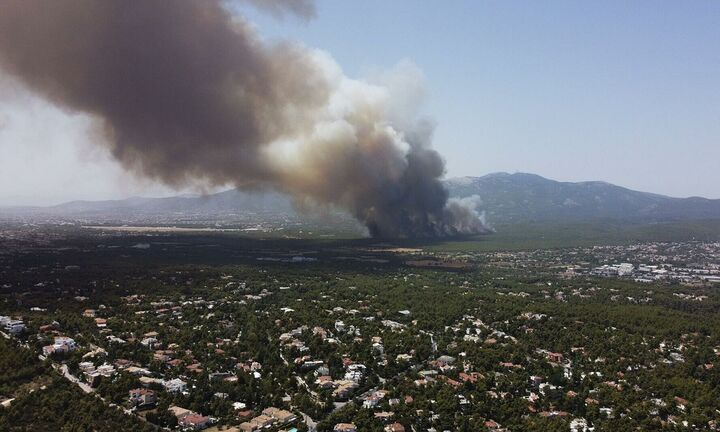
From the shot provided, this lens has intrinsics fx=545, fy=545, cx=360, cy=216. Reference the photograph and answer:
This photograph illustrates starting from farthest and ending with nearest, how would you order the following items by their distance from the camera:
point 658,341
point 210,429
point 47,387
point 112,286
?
point 112,286
point 658,341
point 47,387
point 210,429

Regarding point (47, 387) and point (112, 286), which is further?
point (112, 286)

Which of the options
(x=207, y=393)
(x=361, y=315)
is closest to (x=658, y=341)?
(x=361, y=315)

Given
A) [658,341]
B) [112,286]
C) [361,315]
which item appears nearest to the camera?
[658,341]

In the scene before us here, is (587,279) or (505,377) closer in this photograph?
(505,377)

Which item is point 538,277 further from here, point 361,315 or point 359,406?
point 359,406

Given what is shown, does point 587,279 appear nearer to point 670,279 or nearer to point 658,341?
point 670,279

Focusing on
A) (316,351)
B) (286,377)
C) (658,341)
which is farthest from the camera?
(658,341)

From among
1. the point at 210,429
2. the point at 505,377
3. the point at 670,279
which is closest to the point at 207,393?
the point at 210,429

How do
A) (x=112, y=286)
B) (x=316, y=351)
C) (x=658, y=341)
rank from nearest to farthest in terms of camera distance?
(x=316, y=351) → (x=658, y=341) → (x=112, y=286)

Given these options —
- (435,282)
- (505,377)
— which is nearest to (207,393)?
(505,377)
